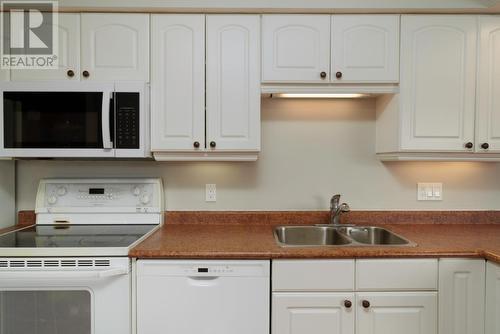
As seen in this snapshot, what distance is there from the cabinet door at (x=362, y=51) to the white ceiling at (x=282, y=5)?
8 centimetres

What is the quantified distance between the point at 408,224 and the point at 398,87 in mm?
921

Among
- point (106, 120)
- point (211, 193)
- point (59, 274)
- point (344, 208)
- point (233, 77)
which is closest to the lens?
point (59, 274)

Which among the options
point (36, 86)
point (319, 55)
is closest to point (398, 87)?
point (319, 55)

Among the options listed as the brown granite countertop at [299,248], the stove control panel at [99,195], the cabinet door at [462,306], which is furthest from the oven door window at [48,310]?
the cabinet door at [462,306]

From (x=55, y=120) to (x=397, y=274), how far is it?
197 cm

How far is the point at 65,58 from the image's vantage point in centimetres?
177

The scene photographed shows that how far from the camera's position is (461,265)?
4.88 feet

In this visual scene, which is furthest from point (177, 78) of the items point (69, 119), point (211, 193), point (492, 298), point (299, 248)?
point (492, 298)

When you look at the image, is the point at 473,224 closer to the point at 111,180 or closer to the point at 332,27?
the point at 332,27

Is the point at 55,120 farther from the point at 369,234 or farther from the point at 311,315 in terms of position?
the point at 369,234

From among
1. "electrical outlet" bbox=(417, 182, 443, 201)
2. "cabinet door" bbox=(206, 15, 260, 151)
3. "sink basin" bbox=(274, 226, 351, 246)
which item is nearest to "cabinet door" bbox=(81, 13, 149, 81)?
"cabinet door" bbox=(206, 15, 260, 151)

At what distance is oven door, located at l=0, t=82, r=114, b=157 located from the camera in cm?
169

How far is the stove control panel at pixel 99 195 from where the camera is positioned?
1.96m

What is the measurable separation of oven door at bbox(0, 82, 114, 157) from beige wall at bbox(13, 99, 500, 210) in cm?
41
